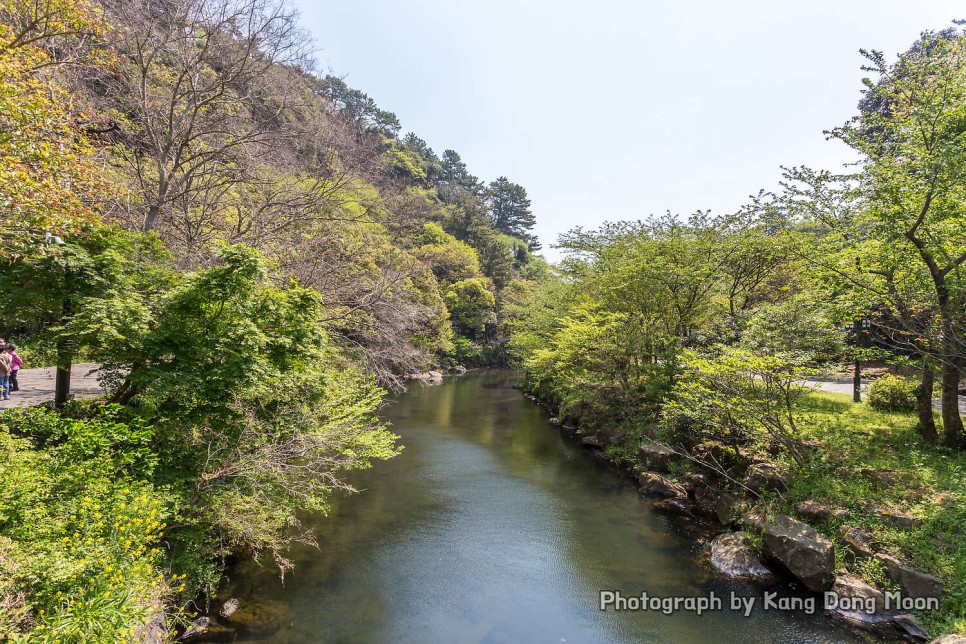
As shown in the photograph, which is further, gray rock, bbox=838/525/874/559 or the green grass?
gray rock, bbox=838/525/874/559

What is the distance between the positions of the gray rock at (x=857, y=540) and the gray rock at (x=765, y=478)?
1699 millimetres

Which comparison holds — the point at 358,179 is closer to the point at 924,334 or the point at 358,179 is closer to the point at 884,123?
the point at 884,123

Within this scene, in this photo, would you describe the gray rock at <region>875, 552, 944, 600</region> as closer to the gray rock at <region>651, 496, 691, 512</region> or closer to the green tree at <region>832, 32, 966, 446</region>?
the green tree at <region>832, 32, 966, 446</region>

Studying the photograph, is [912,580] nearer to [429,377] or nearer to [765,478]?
[765,478]

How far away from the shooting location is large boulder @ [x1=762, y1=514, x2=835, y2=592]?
7.93 metres

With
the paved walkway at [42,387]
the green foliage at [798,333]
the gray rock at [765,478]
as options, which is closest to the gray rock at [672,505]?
the gray rock at [765,478]

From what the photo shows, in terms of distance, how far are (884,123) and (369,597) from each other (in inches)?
594

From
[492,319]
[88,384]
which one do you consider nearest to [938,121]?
[88,384]

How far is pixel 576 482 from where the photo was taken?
14.2 m

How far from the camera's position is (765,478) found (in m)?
10.4

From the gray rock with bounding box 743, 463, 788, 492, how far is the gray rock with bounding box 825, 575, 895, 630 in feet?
8.43

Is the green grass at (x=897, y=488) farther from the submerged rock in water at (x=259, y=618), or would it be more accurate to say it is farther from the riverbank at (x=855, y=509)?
the submerged rock in water at (x=259, y=618)

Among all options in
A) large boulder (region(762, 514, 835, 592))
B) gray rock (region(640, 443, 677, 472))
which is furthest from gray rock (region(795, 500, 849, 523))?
gray rock (region(640, 443, 677, 472))

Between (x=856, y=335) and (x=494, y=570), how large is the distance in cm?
1213
